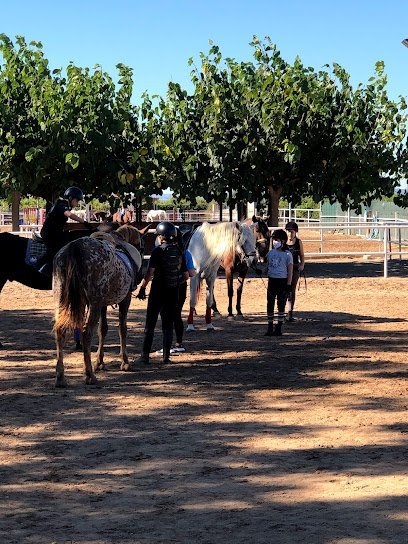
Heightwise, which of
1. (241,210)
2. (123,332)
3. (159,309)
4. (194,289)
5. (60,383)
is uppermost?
(241,210)

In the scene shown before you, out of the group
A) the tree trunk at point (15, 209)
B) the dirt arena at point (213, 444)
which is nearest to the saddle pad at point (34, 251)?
the dirt arena at point (213, 444)

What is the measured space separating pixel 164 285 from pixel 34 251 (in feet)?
7.55

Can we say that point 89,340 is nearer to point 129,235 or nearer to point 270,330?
point 129,235

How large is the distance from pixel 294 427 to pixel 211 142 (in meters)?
20.7

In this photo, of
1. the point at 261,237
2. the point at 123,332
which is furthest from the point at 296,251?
the point at 123,332

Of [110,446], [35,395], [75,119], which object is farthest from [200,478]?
[75,119]

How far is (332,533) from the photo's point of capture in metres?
5.91

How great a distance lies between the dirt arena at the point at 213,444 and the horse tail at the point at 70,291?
0.79m

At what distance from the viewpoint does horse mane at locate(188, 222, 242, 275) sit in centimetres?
1545

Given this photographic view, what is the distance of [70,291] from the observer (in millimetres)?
Result: 10633

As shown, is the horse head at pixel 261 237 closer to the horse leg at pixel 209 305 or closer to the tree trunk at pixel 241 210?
the horse leg at pixel 209 305

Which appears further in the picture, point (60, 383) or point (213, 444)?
point (60, 383)

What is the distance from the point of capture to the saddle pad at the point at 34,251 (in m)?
13.2

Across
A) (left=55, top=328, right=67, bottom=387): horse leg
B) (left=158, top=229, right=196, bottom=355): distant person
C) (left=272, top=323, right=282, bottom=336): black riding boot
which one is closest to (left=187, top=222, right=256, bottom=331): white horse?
(left=272, top=323, right=282, bottom=336): black riding boot
